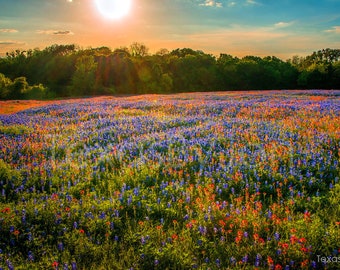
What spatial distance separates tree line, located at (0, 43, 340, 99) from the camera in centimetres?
6512

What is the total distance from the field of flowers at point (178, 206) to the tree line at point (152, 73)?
56.5m

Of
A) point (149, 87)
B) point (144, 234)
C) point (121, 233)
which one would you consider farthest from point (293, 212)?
point (149, 87)

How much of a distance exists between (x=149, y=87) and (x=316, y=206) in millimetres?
62229

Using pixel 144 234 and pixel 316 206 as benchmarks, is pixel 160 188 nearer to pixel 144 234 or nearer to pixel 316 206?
pixel 144 234

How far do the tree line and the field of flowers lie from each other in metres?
56.5

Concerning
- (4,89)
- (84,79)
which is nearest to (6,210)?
(4,89)

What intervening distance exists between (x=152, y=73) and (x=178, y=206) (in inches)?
2555

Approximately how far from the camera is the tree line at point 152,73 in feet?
214

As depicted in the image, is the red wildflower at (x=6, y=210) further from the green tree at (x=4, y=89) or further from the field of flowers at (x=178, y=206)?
the green tree at (x=4, y=89)

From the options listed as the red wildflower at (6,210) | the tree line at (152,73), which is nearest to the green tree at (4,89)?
the tree line at (152,73)

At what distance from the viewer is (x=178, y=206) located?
5.04 meters

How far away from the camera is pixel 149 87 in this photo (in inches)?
2586

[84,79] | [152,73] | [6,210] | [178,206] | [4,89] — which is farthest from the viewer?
[152,73]

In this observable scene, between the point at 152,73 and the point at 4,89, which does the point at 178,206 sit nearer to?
the point at 4,89
